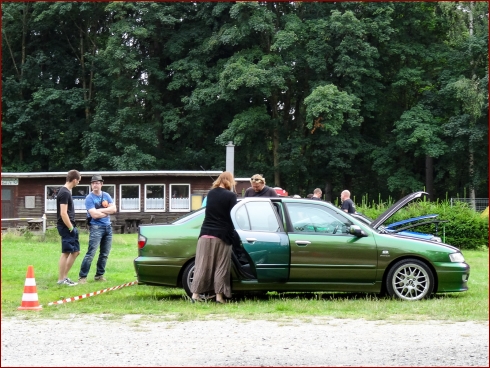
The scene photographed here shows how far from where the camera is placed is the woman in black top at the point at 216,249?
1096 centimetres

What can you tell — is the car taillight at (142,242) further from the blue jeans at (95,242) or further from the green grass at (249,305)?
the blue jeans at (95,242)

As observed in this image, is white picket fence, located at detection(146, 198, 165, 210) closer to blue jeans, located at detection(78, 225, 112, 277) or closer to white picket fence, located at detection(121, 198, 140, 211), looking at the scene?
white picket fence, located at detection(121, 198, 140, 211)

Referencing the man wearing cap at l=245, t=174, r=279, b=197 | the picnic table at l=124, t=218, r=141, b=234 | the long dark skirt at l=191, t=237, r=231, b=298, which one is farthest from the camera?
the picnic table at l=124, t=218, r=141, b=234

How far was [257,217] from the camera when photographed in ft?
38.1

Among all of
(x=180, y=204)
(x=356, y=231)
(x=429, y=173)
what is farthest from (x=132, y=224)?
(x=356, y=231)

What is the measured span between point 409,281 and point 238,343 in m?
4.35

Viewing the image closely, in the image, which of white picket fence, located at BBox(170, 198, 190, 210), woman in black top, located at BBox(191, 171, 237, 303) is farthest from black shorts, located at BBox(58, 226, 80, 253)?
white picket fence, located at BBox(170, 198, 190, 210)

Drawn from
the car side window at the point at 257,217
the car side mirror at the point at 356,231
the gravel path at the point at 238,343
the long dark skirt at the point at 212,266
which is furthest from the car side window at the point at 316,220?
the gravel path at the point at 238,343

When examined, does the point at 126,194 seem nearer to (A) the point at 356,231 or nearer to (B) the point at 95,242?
(B) the point at 95,242

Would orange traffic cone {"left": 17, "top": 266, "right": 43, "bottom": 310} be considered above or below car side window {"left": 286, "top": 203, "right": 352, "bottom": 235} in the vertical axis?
below

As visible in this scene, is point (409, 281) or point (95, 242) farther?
point (95, 242)

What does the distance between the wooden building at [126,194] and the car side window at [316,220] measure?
2752 cm

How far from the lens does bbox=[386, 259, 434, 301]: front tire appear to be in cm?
1139

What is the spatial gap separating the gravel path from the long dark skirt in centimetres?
153
